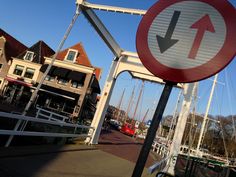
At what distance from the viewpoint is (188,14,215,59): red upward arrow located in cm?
182

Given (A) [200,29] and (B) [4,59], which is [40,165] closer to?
(A) [200,29]

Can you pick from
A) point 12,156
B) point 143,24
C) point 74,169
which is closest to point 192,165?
point 74,169

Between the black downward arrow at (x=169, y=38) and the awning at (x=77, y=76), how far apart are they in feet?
114

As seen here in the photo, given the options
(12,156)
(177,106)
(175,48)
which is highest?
(177,106)

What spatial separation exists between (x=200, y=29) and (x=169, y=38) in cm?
20

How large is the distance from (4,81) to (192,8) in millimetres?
41162

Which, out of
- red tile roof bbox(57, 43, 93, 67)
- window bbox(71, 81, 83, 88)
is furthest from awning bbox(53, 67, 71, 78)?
red tile roof bbox(57, 43, 93, 67)

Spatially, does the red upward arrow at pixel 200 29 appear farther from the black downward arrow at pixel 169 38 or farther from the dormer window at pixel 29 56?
the dormer window at pixel 29 56

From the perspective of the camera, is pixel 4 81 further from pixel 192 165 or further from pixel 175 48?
pixel 175 48

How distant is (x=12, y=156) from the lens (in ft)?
23.0

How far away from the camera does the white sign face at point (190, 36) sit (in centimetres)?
179

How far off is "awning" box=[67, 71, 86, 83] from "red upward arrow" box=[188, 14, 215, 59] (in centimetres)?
3476

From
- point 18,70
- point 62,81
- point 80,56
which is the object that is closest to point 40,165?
point 62,81

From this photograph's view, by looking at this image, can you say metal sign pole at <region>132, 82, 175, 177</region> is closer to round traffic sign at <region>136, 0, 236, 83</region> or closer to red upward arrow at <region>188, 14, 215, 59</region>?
round traffic sign at <region>136, 0, 236, 83</region>
